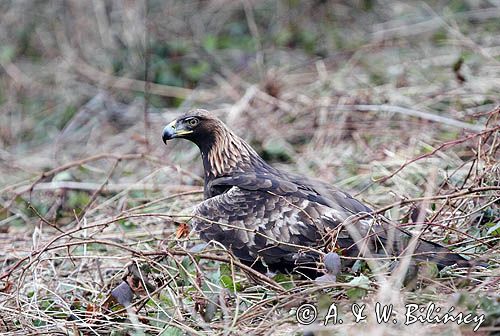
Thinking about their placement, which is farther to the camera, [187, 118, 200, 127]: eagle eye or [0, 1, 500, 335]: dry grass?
[187, 118, 200, 127]: eagle eye

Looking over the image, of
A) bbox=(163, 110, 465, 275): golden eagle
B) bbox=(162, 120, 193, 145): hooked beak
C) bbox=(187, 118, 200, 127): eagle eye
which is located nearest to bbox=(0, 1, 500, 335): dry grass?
bbox=(163, 110, 465, 275): golden eagle

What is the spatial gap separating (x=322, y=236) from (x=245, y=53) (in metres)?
6.56

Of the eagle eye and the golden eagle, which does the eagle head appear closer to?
the eagle eye

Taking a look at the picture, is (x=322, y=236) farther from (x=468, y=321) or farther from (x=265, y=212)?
(x=468, y=321)

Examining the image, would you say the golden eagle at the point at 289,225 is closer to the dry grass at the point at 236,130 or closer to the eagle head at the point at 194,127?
the dry grass at the point at 236,130

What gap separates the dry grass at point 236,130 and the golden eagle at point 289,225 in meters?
0.16

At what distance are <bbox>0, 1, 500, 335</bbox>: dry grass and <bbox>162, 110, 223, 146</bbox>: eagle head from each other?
2.00ft

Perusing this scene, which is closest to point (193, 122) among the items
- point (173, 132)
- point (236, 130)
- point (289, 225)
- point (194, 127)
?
point (194, 127)

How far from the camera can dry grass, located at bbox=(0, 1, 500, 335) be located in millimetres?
4840

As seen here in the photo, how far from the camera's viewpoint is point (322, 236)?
17.2 ft

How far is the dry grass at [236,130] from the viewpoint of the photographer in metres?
4.84

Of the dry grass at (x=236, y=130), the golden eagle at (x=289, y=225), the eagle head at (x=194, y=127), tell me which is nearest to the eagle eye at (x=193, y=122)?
the eagle head at (x=194, y=127)

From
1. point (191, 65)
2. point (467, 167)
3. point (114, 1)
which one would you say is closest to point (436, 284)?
point (467, 167)

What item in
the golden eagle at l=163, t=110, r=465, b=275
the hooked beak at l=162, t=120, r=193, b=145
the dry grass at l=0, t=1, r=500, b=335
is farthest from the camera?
the hooked beak at l=162, t=120, r=193, b=145
